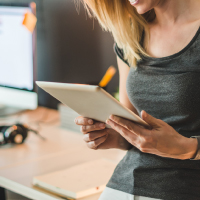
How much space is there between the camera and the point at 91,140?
959 millimetres

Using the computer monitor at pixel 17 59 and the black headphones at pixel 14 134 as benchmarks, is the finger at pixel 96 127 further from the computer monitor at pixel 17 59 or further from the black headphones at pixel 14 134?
the computer monitor at pixel 17 59

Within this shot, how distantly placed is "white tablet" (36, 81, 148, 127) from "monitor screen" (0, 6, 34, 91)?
891 millimetres

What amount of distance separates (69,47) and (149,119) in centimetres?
123

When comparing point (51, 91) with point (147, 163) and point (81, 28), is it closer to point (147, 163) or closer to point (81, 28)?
point (147, 163)

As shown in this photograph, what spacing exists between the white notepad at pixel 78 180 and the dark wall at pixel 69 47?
1.96 feet

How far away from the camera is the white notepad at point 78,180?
1.00 m

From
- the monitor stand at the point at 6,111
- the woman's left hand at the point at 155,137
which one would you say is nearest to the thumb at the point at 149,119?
the woman's left hand at the point at 155,137

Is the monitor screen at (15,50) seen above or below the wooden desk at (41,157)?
above

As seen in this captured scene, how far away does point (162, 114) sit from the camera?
0.90 meters

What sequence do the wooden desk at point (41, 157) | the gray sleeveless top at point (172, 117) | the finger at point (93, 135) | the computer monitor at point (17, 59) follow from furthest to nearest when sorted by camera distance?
the computer monitor at point (17, 59) → the wooden desk at point (41, 157) → the finger at point (93, 135) → the gray sleeveless top at point (172, 117)

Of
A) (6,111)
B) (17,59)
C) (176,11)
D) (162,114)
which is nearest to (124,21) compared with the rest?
(176,11)

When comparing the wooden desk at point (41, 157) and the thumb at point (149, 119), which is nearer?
the thumb at point (149, 119)

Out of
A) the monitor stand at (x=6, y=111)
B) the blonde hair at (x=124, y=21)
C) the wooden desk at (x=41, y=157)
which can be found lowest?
the monitor stand at (x=6, y=111)

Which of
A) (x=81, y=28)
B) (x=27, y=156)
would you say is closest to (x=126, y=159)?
(x=27, y=156)
